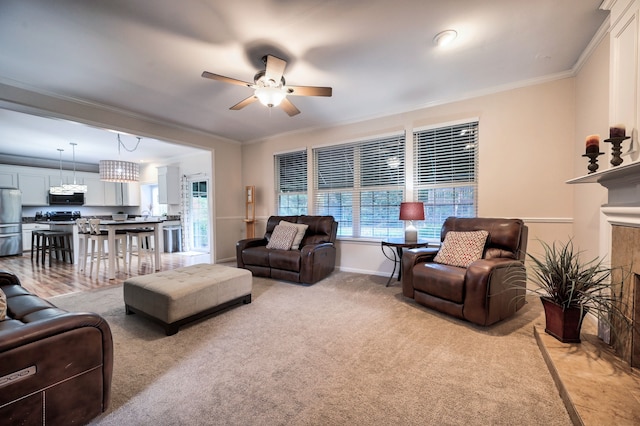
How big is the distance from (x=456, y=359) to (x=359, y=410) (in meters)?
0.89

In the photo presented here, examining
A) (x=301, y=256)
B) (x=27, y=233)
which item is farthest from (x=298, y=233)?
(x=27, y=233)

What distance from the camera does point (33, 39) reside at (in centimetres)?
222

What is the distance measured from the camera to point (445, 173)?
3625 millimetres

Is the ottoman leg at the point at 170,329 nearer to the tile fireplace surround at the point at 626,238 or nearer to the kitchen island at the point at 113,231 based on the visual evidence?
the kitchen island at the point at 113,231

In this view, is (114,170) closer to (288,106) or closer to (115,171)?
(115,171)

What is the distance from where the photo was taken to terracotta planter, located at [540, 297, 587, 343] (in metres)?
1.80

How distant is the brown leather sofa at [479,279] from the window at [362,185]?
1255mm

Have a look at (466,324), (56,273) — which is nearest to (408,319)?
(466,324)

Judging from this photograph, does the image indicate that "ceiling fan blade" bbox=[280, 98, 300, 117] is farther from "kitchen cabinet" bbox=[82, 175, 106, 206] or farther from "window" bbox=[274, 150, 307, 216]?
"kitchen cabinet" bbox=[82, 175, 106, 206]

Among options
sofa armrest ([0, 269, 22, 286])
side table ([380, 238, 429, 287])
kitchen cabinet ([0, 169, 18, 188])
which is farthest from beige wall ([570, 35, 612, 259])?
kitchen cabinet ([0, 169, 18, 188])

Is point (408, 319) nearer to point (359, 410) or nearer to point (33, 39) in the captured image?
point (359, 410)

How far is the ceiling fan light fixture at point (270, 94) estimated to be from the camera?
252 cm

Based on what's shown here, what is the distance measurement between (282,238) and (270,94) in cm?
219

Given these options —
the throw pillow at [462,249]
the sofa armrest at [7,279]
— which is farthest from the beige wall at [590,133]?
the sofa armrest at [7,279]
